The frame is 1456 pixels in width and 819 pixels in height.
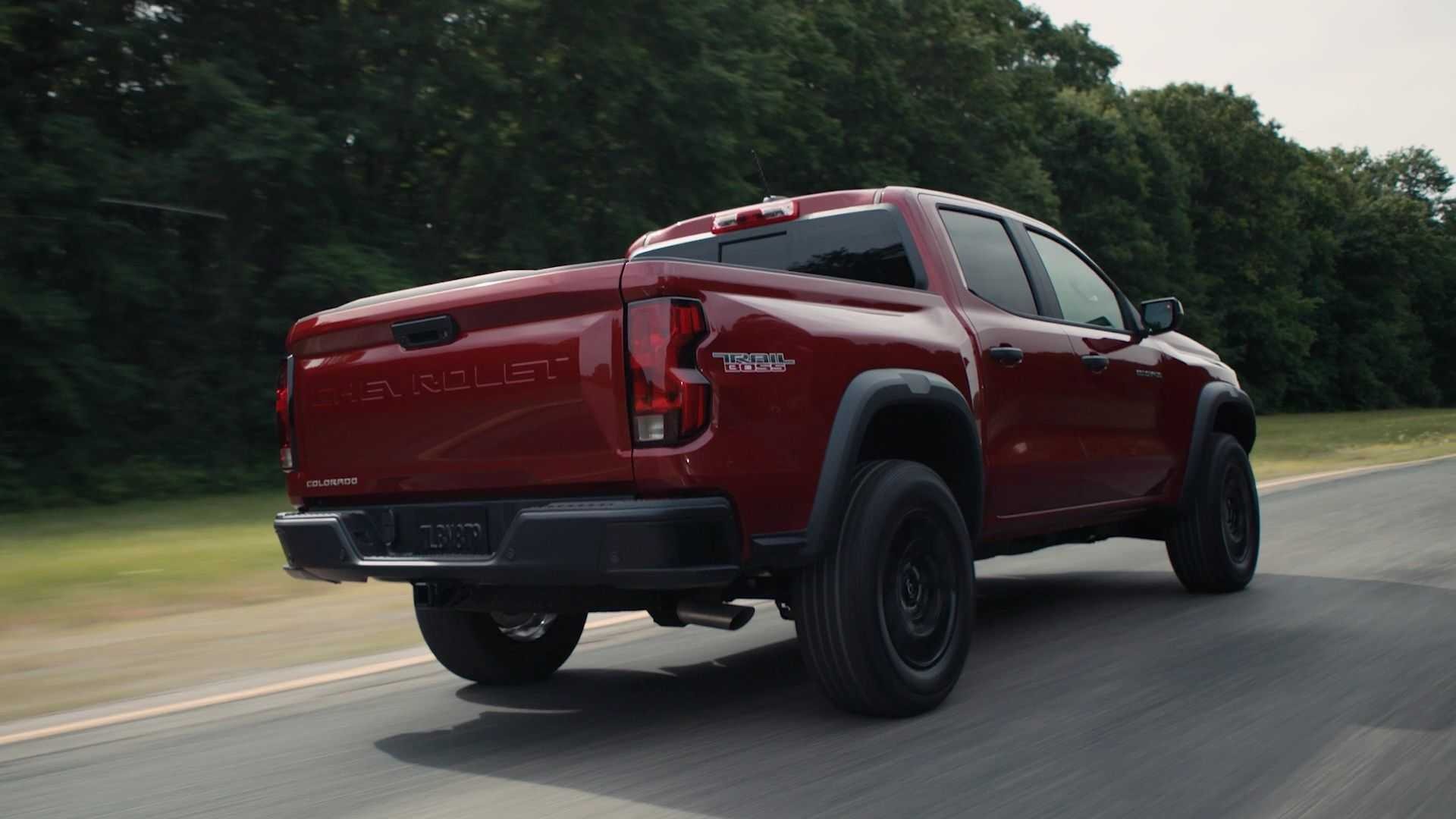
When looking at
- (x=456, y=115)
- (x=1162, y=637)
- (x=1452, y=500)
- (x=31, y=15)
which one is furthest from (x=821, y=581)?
(x=456, y=115)

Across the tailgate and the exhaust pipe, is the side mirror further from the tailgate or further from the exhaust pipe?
the tailgate

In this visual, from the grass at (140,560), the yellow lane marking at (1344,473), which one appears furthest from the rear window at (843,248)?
the yellow lane marking at (1344,473)

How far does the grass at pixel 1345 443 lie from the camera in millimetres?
20438

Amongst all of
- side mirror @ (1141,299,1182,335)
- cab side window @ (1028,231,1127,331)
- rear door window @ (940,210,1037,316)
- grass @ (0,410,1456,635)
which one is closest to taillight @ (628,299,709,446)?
rear door window @ (940,210,1037,316)

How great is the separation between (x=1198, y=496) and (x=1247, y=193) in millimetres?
53680

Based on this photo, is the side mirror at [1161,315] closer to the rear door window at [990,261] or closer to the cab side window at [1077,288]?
the cab side window at [1077,288]

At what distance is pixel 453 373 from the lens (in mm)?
4539

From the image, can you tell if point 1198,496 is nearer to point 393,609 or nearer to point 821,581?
point 821,581

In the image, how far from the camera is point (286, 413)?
17.0 ft

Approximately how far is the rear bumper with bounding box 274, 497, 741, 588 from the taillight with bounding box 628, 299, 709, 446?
8.6 inches

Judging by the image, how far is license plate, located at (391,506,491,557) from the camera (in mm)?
4445

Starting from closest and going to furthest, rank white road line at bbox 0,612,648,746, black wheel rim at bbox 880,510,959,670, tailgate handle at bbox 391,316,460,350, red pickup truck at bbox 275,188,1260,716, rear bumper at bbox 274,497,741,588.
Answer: rear bumper at bbox 274,497,741,588 → red pickup truck at bbox 275,188,1260,716 → tailgate handle at bbox 391,316,460,350 → black wheel rim at bbox 880,510,959,670 → white road line at bbox 0,612,648,746

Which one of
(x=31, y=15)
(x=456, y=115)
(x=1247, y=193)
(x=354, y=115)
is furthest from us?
(x=1247, y=193)

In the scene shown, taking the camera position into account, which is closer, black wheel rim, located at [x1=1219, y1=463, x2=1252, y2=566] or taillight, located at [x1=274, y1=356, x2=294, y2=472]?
taillight, located at [x1=274, y1=356, x2=294, y2=472]
